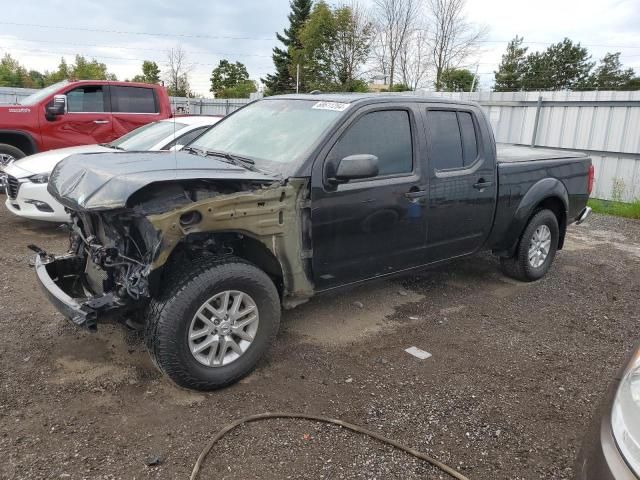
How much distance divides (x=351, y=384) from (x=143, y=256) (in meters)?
1.59

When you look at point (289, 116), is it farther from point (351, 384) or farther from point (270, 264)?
point (351, 384)

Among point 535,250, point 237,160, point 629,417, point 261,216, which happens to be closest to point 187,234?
point 261,216

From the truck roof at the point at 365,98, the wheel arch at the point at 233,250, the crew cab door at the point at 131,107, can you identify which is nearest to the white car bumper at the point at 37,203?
the crew cab door at the point at 131,107

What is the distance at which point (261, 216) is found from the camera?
3.27 m

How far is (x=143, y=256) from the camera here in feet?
10.1

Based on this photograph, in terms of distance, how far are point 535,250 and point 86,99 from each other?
25.1ft

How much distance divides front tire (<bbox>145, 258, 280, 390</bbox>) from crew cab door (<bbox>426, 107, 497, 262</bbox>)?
1.76m

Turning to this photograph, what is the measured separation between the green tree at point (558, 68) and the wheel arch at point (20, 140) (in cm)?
4994

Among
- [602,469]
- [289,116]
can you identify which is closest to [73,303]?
[289,116]

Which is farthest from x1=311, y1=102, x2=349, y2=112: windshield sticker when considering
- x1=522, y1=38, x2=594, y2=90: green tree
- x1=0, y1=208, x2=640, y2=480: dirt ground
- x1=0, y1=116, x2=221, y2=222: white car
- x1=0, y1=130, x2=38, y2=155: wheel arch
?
x1=522, y1=38, x2=594, y2=90: green tree

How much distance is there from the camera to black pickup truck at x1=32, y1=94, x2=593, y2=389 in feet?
9.76

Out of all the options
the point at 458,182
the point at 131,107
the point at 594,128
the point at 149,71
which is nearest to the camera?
the point at 458,182

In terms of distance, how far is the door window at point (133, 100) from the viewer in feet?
29.7

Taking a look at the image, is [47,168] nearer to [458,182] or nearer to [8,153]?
[8,153]
